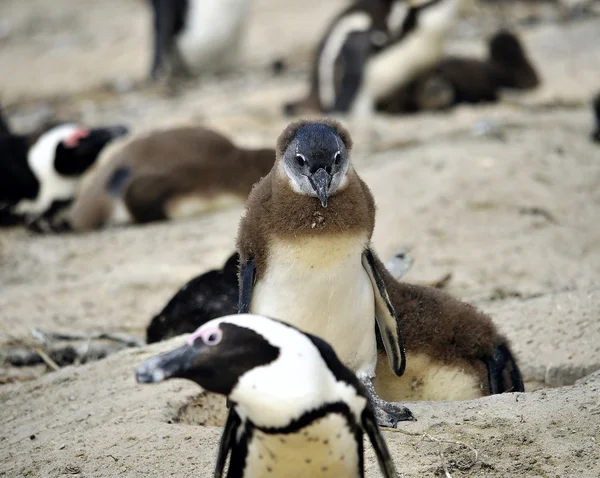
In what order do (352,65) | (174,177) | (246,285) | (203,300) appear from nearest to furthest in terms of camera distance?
(246,285) < (203,300) < (174,177) < (352,65)

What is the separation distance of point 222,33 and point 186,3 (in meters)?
0.74

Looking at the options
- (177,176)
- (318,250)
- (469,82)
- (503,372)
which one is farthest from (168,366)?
(469,82)

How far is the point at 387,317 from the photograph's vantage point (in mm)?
3570

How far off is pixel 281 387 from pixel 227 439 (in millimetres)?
376

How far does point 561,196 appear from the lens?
637 cm

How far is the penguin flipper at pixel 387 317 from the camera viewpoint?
3.54 meters

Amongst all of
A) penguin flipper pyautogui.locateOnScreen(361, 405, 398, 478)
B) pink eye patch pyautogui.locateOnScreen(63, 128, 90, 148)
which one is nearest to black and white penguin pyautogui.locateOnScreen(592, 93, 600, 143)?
pink eye patch pyautogui.locateOnScreen(63, 128, 90, 148)

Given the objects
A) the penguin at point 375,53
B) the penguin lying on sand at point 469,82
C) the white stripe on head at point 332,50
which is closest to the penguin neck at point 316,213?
the penguin lying on sand at point 469,82

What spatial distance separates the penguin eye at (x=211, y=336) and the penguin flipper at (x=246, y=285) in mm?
890

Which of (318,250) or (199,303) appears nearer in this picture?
(318,250)

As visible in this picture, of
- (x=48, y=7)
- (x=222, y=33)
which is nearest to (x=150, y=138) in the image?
(x=222, y=33)

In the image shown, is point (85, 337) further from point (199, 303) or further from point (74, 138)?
point (74, 138)

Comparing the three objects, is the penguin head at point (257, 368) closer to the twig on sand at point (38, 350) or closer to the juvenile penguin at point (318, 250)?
the juvenile penguin at point (318, 250)

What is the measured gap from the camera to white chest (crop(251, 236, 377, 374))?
11.0ft
